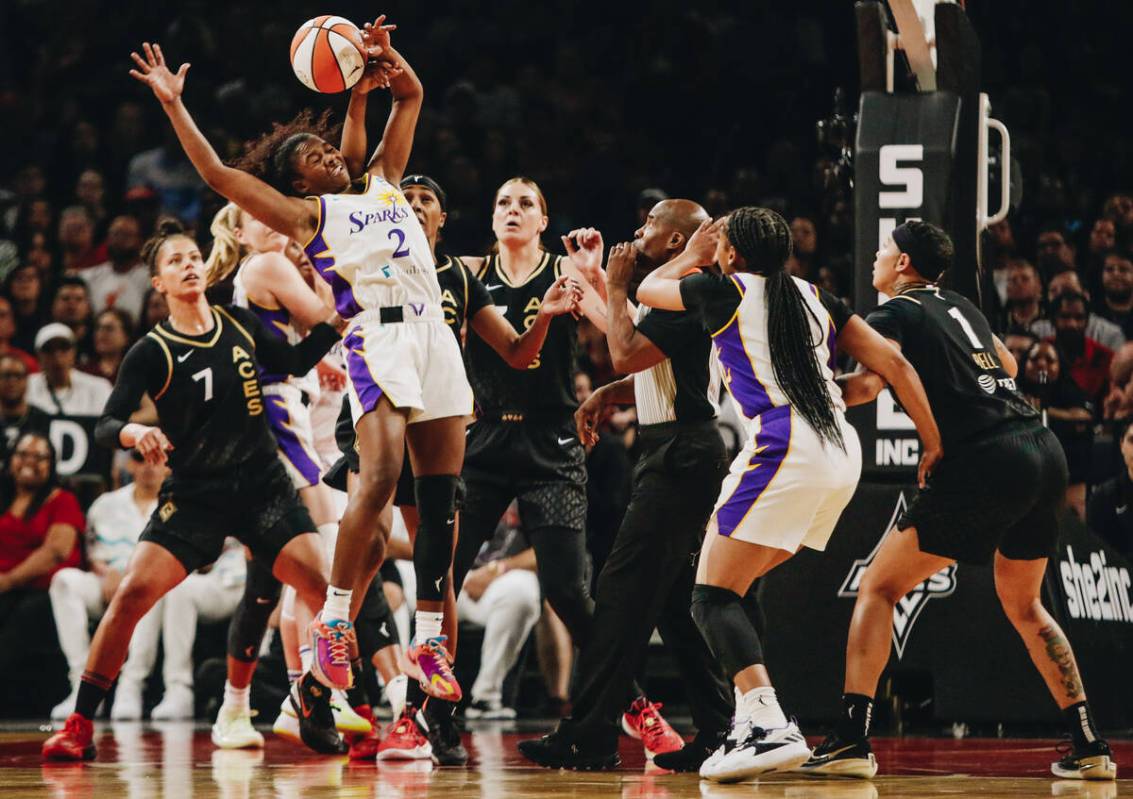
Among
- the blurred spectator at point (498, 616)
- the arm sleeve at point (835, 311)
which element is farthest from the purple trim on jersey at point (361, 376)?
the blurred spectator at point (498, 616)

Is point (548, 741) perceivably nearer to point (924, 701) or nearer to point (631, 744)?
point (631, 744)

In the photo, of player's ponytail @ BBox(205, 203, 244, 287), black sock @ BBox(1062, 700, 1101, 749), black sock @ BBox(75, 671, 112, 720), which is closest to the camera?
black sock @ BBox(1062, 700, 1101, 749)

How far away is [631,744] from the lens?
23.4 feet

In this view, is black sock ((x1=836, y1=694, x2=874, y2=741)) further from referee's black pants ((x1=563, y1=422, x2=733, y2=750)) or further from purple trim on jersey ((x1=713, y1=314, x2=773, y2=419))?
purple trim on jersey ((x1=713, y1=314, x2=773, y2=419))

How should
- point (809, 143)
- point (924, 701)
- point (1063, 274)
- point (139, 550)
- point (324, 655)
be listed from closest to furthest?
point (324, 655) < point (139, 550) < point (924, 701) < point (1063, 274) < point (809, 143)

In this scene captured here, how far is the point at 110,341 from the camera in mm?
10953

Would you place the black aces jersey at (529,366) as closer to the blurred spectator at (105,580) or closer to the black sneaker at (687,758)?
the black sneaker at (687,758)

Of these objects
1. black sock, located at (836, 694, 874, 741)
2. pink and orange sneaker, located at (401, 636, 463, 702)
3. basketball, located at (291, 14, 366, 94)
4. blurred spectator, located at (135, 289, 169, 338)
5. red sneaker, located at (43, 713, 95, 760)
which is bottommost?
red sneaker, located at (43, 713, 95, 760)

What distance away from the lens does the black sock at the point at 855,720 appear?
5453 mm

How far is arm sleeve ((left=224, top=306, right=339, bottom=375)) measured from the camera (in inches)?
259

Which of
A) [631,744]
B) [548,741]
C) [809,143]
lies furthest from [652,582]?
[809,143]

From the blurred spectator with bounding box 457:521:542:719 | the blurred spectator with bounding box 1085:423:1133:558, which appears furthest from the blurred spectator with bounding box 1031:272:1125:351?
the blurred spectator with bounding box 457:521:542:719

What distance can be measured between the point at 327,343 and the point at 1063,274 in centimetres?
561

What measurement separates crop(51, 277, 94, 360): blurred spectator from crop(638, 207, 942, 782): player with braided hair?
6943 mm
